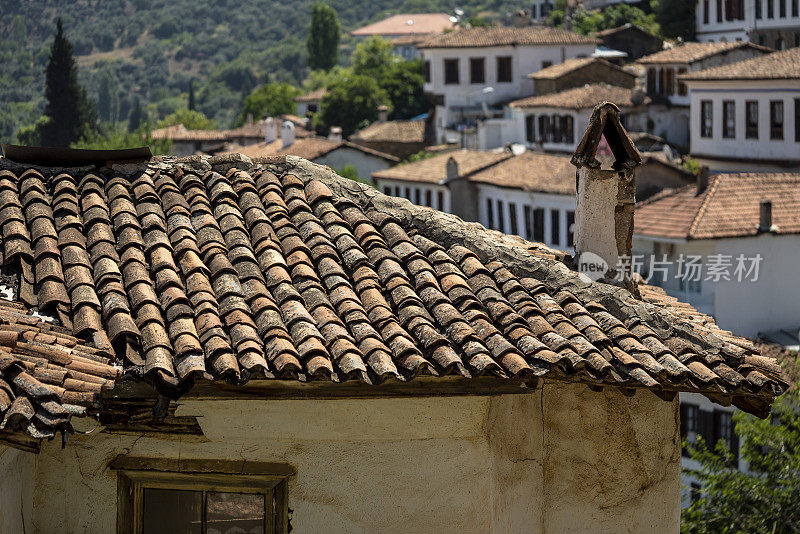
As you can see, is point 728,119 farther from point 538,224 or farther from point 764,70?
point 538,224

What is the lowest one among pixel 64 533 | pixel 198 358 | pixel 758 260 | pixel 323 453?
pixel 758 260

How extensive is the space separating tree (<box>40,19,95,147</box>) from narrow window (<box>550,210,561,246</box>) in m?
34.1

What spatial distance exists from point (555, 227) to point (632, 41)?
31.2 m

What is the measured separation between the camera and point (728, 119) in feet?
146

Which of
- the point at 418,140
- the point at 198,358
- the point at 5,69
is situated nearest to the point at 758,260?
the point at 198,358

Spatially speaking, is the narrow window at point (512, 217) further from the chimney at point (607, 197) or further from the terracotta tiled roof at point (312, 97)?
the terracotta tiled roof at point (312, 97)

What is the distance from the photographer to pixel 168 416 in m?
6.86

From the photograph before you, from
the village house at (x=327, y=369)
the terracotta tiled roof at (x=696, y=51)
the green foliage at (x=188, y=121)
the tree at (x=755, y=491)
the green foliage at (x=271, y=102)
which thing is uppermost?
the terracotta tiled roof at (x=696, y=51)

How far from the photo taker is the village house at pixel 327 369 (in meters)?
6.35

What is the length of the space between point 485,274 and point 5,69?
8022cm

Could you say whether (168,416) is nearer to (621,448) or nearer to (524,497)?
(524,497)

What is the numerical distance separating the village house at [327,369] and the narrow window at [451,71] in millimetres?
56323

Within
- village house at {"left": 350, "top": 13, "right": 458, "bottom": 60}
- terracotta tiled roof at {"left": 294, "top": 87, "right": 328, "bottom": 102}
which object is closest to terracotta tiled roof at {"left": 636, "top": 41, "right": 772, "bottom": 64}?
terracotta tiled roof at {"left": 294, "top": 87, "right": 328, "bottom": 102}

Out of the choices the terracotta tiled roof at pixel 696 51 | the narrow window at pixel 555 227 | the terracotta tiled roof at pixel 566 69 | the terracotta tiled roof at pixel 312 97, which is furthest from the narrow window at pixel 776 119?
the terracotta tiled roof at pixel 312 97
